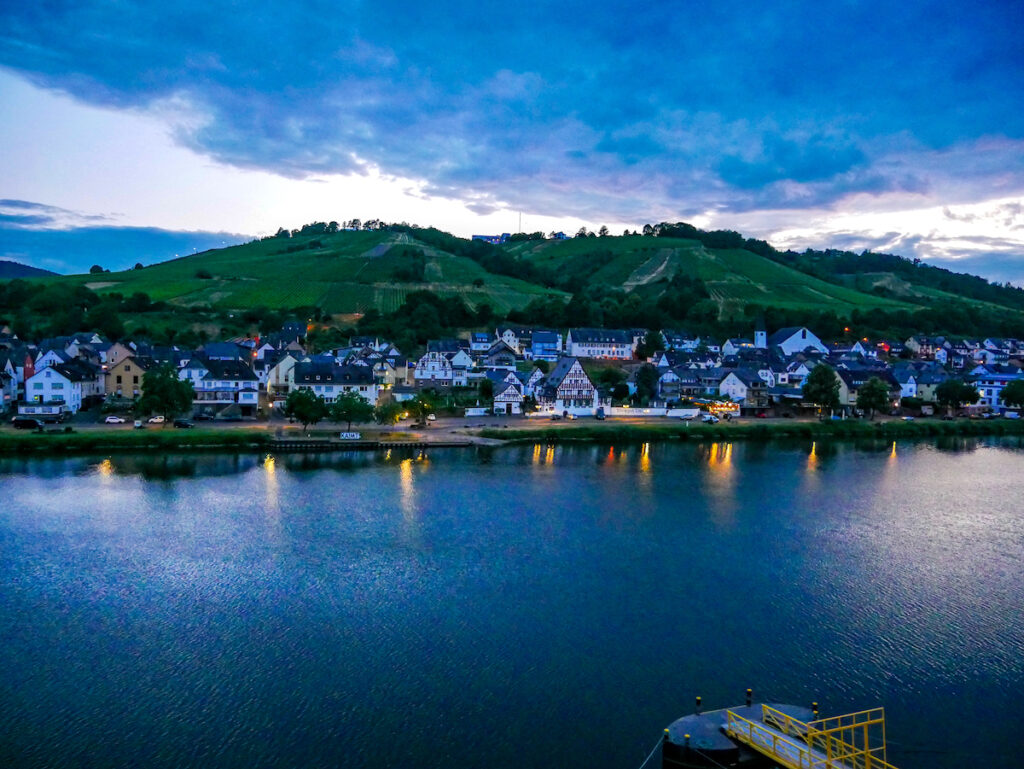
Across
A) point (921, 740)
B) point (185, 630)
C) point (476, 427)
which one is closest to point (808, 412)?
point (476, 427)

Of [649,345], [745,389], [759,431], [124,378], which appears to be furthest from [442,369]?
[759,431]

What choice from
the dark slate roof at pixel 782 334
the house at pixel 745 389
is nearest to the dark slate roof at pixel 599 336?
the house at pixel 745 389

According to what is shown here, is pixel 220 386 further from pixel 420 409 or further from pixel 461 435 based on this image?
pixel 461 435

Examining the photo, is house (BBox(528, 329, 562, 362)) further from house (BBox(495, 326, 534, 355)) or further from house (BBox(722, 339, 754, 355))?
house (BBox(722, 339, 754, 355))

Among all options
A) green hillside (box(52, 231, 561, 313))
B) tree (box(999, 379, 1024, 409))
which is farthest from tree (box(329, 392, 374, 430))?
tree (box(999, 379, 1024, 409))

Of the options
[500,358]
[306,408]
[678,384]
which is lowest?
[306,408]

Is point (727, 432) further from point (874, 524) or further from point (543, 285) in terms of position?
point (543, 285)

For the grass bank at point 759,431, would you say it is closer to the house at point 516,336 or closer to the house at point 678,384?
the house at point 678,384

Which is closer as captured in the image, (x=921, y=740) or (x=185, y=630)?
(x=921, y=740)
